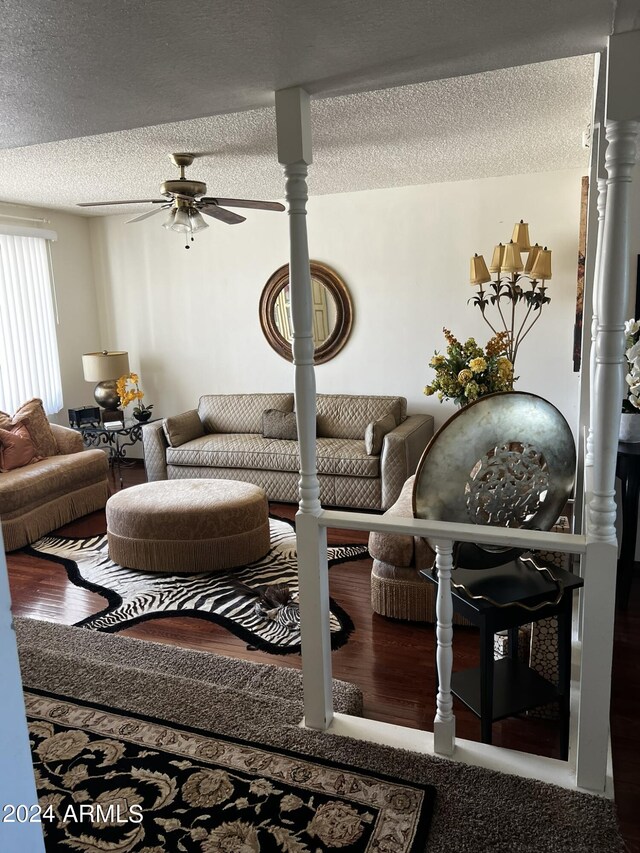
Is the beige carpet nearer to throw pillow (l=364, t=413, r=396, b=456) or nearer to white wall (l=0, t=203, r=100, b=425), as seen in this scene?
throw pillow (l=364, t=413, r=396, b=456)

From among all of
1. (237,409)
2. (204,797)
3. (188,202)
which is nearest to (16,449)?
(237,409)

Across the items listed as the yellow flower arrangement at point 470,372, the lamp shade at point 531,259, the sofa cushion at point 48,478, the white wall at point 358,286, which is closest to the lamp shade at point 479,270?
the lamp shade at point 531,259

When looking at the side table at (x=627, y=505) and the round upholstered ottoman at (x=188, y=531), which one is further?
the round upholstered ottoman at (x=188, y=531)

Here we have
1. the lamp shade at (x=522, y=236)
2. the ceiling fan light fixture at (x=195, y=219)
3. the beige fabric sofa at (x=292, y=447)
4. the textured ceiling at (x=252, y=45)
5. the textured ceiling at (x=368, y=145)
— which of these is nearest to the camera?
the textured ceiling at (x=252, y=45)

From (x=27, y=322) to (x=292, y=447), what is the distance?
9.05ft

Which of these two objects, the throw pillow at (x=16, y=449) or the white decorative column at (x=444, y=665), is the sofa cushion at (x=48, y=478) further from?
the white decorative column at (x=444, y=665)

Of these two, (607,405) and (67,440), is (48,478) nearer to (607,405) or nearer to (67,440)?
(67,440)

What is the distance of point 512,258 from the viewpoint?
4.68 meters

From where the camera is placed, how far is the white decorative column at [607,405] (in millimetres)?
1617

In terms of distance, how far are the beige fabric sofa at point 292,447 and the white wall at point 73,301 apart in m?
1.36

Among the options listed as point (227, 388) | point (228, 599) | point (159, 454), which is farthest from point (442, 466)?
point (227, 388)

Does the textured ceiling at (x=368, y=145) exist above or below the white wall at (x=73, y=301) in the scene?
above

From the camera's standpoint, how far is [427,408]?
5.77 metres

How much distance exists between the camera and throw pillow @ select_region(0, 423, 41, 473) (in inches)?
194
